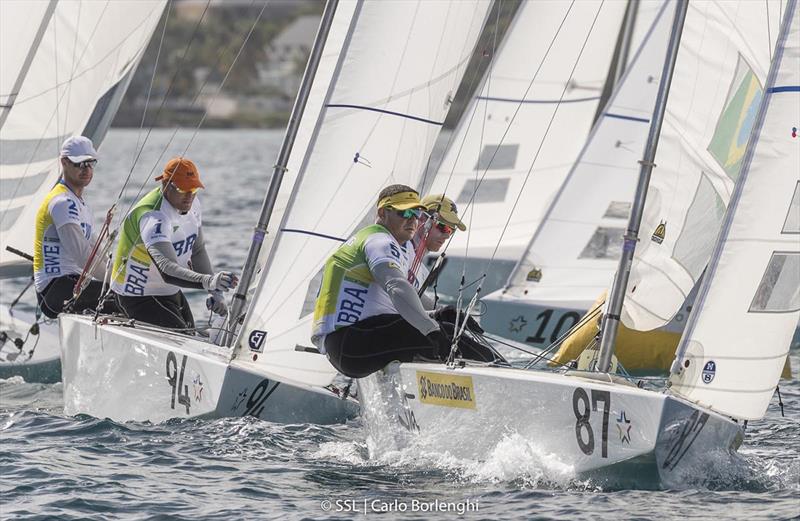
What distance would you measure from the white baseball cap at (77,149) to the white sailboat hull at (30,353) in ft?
5.42

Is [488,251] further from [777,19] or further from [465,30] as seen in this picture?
[777,19]

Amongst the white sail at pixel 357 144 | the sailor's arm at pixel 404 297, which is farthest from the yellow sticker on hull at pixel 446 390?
the white sail at pixel 357 144

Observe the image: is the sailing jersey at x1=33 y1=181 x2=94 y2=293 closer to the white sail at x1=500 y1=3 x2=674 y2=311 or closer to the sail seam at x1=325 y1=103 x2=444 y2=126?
the sail seam at x1=325 y1=103 x2=444 y2=126

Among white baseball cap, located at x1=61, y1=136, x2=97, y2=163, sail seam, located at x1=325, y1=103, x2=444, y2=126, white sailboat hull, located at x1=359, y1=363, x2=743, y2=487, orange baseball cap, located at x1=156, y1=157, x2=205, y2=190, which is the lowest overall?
white sailboat hull, located at x1=359, y1=363, x2=743, y2=487

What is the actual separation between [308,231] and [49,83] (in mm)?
3179

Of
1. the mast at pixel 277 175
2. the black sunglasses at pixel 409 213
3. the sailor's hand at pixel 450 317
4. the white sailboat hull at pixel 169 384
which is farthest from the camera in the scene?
the mast at pixel 277 175

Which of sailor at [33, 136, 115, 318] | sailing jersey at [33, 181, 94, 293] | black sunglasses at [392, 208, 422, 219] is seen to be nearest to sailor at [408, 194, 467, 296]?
black sunglasses at [392, 208, 422, 219]

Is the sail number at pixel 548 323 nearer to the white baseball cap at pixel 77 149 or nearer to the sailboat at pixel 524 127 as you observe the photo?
the sailboat at pixel 524 127

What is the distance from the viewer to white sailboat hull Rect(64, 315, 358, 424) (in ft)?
24.9

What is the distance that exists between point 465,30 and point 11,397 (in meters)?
3.40

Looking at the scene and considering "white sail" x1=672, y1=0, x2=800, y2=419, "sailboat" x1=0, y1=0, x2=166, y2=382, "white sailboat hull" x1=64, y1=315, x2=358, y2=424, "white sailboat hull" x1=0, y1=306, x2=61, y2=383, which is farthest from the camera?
"sailboat" x1=0, y1=0, x2=166, y2=382

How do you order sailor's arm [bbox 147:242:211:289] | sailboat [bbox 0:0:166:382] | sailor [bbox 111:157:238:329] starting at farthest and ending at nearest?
sailboat [bbox 0:0:166:382] < sailor [bbox 111:157:238:329] < sailor's arm [bbox 147:242:211:289]

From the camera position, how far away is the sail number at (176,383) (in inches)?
301

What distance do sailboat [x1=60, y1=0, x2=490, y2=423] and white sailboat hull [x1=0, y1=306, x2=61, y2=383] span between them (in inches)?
55.4
